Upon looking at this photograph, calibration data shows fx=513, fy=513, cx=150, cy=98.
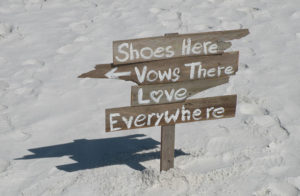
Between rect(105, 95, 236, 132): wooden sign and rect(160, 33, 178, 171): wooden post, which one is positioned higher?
rect(105, 95, 236, 132): wooden sign

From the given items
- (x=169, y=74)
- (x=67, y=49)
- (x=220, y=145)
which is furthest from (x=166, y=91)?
(x=67, y=49)

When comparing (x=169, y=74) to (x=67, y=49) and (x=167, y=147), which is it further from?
(x=67, y=49)

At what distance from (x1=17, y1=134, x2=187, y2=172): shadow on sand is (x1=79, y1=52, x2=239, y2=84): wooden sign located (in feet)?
2.37

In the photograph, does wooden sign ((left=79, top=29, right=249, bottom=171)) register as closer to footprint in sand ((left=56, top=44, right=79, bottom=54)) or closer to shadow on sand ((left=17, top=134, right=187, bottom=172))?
shadow on sand ((left=17, top=134, right=187, bottom=172))

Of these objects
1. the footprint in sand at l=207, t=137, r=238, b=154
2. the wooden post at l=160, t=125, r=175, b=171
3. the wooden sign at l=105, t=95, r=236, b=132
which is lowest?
the footprint in sand at l=207, t=137, r=238, b=154

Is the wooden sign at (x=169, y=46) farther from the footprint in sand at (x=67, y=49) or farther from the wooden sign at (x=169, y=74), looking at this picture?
the footprint in sand at (x=67, y=49)

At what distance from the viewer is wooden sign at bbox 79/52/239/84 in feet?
9.78

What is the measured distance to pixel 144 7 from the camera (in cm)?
622

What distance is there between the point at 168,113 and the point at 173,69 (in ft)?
0.92

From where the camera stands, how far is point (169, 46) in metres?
3.03

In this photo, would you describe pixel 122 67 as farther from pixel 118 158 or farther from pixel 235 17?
pixel 235 17

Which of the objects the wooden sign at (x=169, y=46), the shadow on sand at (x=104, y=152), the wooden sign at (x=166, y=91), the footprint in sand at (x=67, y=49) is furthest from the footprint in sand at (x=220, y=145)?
the footprint in sand at (x=67, y=49)

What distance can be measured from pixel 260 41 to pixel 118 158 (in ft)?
7.95

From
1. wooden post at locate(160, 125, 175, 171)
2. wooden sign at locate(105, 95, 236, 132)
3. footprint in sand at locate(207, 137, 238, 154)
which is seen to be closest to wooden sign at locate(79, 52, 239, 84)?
wooden sign at locate(105, 95, 236, 132)
